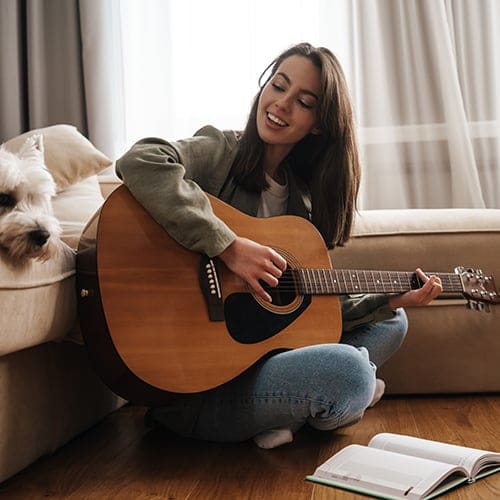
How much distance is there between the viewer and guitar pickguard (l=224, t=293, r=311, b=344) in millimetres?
1690

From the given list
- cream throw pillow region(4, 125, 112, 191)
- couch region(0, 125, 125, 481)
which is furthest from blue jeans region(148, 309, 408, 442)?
cream throw pillow region(4, 125, 112, 191)

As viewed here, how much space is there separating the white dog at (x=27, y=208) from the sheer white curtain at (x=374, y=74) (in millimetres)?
1397

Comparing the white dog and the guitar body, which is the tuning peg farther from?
the white dog

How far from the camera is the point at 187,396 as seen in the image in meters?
1.63

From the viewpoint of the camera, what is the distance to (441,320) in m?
2.28

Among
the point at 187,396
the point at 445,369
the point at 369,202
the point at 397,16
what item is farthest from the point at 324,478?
the point at 397,16

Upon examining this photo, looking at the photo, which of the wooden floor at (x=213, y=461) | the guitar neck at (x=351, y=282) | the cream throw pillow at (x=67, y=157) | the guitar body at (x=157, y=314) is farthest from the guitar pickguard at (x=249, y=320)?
the cream throw pillow at (x=67, y=157)

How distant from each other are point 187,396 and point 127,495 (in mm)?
246

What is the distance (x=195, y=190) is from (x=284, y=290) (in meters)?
0.32

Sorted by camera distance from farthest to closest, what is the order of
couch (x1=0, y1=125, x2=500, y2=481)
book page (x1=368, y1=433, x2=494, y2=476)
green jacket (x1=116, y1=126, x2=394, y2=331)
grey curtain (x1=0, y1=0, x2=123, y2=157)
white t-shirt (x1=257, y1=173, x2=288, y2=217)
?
grey curtain (x1=0, y1=0, x2=123, y2=157) → couch (x1=0, y1=125, x2=500, y2=481) → white t-shirt (x1=257, y1=173, x2=288, y2=217) → green jacket (x1=116, y1=126, x2=394, y2=331) → book page (x1=368, y1=433, x2=494, y2=476)

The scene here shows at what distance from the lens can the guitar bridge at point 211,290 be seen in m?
1.66

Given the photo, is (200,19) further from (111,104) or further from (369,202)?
(369,202)

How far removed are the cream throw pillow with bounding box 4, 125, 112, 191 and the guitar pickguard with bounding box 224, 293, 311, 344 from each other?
78cm

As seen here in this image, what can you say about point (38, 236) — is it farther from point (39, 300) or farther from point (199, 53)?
point (199, 53)
